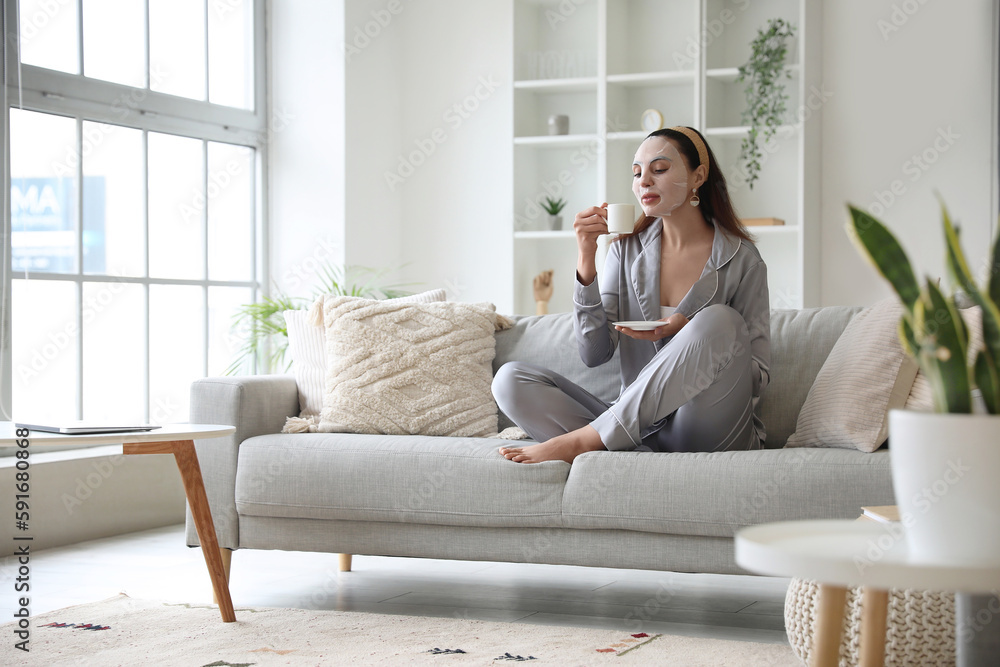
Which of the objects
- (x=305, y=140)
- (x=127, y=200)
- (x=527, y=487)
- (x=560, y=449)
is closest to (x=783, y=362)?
(x=560, y=449)

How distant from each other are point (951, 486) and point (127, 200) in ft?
11.7

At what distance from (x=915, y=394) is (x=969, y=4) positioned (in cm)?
251

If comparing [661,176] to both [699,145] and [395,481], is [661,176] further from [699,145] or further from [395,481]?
[395,481]

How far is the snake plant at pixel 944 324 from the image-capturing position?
0.92 m

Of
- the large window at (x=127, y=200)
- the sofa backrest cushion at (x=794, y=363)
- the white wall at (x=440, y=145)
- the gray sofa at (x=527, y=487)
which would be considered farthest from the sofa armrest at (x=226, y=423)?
the white wall at (x=440, y=145)

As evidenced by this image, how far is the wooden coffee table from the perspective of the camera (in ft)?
6.60

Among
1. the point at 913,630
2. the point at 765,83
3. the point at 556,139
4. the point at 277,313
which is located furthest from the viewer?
the point at 556,139

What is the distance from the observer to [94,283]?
381 centimetres

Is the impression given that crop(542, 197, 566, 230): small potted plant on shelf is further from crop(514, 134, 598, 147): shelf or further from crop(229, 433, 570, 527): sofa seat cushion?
crop(229, 433, 570, 527): sofa seat cushion

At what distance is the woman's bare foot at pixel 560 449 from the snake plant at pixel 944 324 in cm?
140

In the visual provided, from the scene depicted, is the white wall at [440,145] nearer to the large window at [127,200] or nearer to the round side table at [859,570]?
the large window at [127,200]

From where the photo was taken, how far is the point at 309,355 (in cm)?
295

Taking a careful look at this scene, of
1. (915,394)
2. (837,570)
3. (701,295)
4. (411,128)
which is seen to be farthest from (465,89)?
(837,570)

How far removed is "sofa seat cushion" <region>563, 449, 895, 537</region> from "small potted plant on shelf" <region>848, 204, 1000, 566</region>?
113 centimetres
